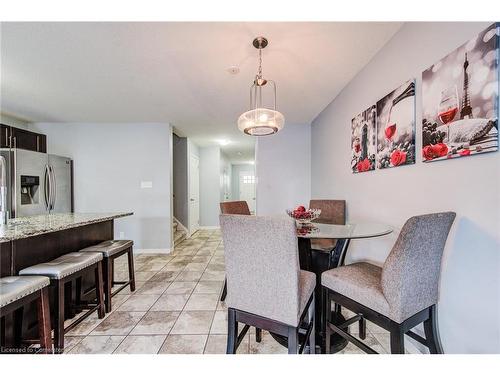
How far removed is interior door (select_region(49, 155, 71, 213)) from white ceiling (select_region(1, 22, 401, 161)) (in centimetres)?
77

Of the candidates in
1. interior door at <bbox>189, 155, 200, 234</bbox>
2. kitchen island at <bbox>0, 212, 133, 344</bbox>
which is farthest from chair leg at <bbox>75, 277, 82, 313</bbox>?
interior door at <bbox>189, 155, 200, 234</bbox>

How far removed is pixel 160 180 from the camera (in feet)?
13.3

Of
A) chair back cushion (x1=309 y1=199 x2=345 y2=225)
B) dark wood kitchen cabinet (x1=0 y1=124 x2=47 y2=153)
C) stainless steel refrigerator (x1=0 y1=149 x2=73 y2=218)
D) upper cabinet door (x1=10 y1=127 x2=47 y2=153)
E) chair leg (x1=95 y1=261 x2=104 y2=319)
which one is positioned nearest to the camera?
chair leg (x1=95 y1=261 x2=104 y2=319)

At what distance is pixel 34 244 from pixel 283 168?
3525 millimetres

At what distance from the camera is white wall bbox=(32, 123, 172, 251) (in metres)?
4.00

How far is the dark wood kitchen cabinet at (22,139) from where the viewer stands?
317cm

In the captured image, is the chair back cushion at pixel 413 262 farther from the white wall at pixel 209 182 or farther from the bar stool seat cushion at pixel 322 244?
the white wall at pixel 209 182

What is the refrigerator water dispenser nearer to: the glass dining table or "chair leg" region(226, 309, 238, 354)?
"chair leg" region(226, 309, 238, 354)

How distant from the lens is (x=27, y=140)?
3553 millimetres

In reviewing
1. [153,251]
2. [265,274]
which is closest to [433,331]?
[265,274]

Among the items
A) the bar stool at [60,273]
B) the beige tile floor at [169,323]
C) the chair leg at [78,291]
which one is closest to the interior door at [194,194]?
the beige tile floor at [169,323]

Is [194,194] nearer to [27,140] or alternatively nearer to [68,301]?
[27,140]
